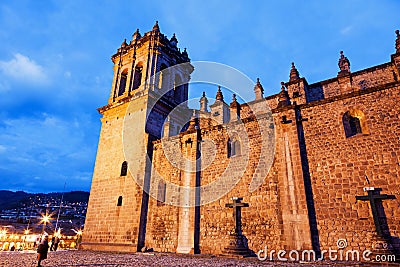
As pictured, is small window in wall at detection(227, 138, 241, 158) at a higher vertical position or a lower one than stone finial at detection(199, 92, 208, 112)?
lower

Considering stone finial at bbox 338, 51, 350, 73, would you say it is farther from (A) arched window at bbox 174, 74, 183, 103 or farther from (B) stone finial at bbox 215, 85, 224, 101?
(A) arched window at bbox 174, 74, 183, 103

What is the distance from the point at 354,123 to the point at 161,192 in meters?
10.9

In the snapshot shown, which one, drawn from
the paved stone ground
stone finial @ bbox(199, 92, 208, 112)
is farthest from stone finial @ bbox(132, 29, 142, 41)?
the paved stone ground

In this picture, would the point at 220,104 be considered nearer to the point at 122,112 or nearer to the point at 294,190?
the point at 122,112

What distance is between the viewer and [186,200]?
14.0 metres

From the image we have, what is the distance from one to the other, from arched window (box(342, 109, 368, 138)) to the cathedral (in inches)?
2.0

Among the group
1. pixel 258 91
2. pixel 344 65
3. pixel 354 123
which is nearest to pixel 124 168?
pixel 354 123

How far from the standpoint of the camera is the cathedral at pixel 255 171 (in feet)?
32.9

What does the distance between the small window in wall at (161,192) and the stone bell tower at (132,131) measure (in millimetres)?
874

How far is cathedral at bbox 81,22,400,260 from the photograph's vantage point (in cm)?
1002

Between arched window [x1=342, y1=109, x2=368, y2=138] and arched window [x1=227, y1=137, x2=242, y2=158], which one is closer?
arched window [x1=342, y1=109, x2=368, y2=138]

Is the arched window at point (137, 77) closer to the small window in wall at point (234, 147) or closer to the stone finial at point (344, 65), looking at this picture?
the small window in wall at point (234, 147)

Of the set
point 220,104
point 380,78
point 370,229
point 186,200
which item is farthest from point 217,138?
point 380,78

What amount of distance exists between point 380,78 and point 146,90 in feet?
56.1
